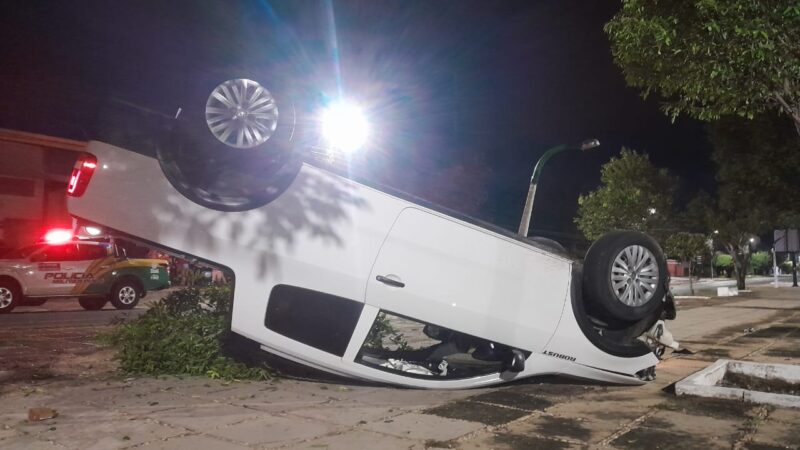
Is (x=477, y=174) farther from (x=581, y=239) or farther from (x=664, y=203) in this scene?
(x=581, y=239)

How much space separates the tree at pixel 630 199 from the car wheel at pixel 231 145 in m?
23.6

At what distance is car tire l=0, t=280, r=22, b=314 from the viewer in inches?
485

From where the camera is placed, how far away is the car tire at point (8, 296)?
12.3 meters

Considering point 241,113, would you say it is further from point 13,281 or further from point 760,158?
point 13,281

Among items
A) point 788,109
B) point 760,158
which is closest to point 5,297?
point 788,109

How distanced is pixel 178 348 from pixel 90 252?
862 centimetres

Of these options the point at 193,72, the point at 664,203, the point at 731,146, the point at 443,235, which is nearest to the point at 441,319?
the point at 443,235

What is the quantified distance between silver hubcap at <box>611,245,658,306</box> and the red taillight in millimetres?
4123

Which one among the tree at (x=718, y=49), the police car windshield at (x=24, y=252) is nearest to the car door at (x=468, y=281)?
the tree at (x=718, y=49)

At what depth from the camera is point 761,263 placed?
64.6 metres

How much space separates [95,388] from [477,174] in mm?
16679

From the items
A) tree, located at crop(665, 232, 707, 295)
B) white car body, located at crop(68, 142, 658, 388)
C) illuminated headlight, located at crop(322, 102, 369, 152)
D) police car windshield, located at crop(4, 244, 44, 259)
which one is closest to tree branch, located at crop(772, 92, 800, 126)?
white car body, located at crop(68, 142, 658, 388)

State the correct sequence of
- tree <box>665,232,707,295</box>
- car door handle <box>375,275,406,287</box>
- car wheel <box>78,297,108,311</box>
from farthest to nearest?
1. tree <box>665,232,707,295</box>
2. car wheel <box>78,297,108,311</box>
3. car door handle <box>375,275,406,287</box>

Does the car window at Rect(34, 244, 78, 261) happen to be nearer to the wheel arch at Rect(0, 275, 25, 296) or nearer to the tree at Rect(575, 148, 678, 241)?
the wheel arch at Rect(0, 275, 25, 296)
